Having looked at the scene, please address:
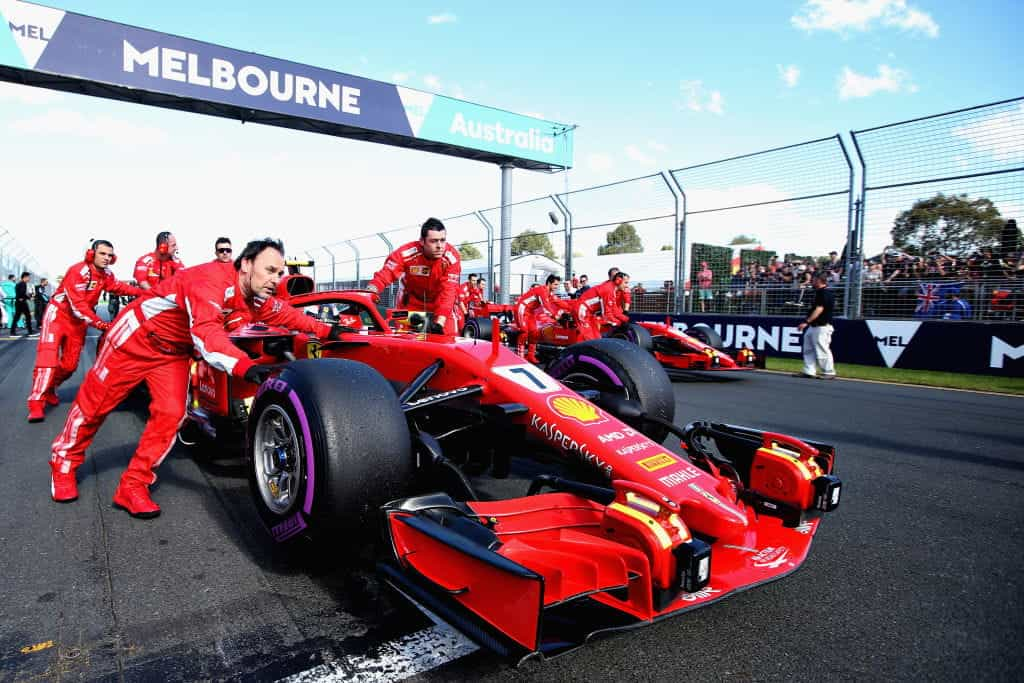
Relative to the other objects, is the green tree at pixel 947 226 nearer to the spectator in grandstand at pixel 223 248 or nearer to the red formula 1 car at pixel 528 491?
the red formula 1 car at pixel 528 491

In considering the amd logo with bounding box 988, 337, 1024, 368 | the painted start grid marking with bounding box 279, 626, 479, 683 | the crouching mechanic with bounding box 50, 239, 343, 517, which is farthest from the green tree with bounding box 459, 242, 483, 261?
the painted start grid marking with bounding box 279, 626, 479, 683

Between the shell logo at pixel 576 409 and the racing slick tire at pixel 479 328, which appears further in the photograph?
the racing slick tire at pixel 479 328

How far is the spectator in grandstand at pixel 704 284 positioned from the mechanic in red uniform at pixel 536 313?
3.44 meters

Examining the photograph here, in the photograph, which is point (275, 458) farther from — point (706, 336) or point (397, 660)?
point (706, 336)

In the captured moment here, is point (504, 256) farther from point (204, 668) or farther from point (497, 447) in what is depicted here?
point (204, 668)

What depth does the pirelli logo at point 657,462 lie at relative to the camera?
247cm

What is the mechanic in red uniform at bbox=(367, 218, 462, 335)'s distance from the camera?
577 centimetres

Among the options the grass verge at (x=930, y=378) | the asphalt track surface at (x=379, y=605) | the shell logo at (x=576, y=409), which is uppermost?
the shell logo at (x=576, y=409)

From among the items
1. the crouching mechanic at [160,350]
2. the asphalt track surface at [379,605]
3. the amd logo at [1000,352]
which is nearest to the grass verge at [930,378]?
the amd logo at [1000,352]

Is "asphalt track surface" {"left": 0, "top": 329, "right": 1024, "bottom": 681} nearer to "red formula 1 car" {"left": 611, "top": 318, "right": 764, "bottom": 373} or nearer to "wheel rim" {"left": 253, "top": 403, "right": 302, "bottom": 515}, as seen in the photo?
"wheel rim" {"left": 253, "top": 403, "right": 302, "bottom": 515}

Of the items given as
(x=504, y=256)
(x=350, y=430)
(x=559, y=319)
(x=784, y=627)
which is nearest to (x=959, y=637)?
(x=784, y=627)

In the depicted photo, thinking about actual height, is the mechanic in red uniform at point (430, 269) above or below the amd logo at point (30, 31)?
below

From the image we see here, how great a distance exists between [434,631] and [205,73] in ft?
58.1

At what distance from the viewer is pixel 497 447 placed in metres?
Result: 2.88
